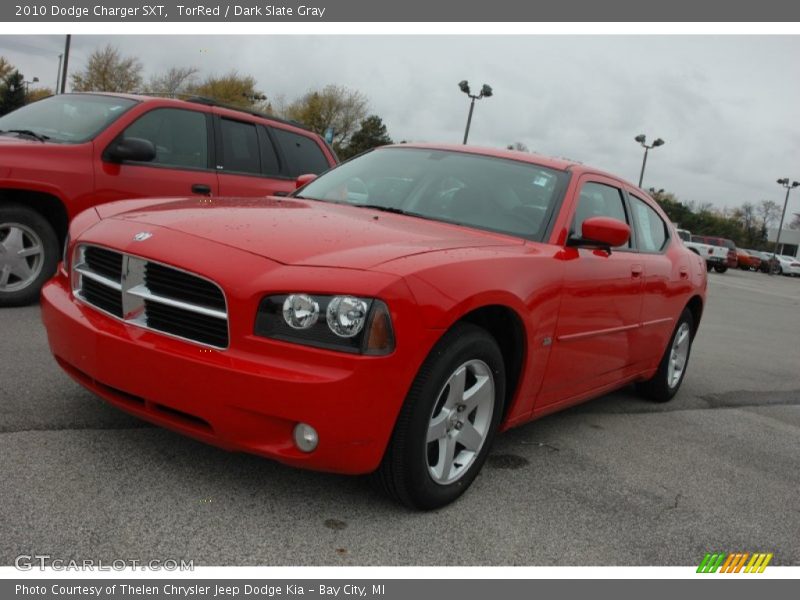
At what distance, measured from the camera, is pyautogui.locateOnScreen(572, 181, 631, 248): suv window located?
13.6ft

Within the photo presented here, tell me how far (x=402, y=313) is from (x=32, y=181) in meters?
4.10

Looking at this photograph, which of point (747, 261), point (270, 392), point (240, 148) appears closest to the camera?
point (270, 392)

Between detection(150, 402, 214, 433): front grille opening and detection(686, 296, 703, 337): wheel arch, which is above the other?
detection(686, 296, 703, 337): wheel arch

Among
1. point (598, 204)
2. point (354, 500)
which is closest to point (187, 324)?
point (354, 500)

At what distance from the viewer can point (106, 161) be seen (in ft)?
20.0

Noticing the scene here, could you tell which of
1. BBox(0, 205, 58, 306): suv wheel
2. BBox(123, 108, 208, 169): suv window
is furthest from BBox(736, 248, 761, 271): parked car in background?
BBox(0, 205, 58, 306): suv wheel

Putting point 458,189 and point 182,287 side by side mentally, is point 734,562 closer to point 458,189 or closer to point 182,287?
point 458,189

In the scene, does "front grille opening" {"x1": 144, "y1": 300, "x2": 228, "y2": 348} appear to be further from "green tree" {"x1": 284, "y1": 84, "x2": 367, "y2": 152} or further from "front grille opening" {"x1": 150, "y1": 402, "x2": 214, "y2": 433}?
"green tree" {"x1": 284, "y1": 84, "x2": 367, "y2": 152}

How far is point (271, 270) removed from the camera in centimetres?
278

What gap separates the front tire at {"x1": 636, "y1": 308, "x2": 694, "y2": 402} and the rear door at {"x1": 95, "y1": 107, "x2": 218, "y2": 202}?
3890 millimetres

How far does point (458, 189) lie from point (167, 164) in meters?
3.32

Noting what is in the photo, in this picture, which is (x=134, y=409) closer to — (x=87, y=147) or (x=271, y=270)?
(x=271, y=270)

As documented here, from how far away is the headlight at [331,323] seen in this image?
2.67 metres
